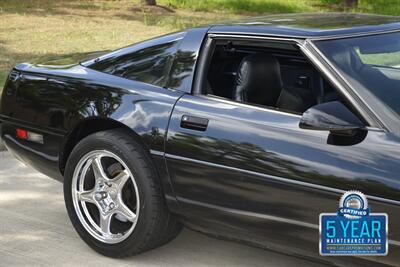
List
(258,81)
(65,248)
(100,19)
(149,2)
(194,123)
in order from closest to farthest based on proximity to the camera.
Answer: (194,123) < (258,81) < (65,248) < (100,19) < (149,2)

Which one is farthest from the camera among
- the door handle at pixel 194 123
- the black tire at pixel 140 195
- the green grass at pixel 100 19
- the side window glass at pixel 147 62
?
the green grass at pixel 100 19

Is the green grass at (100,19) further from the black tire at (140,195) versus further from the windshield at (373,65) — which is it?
the windshield at (373,65)

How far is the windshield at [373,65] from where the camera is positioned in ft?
10.2

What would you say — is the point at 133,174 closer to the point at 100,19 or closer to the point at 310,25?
the point at 310,25

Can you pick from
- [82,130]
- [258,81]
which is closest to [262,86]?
[258,81]

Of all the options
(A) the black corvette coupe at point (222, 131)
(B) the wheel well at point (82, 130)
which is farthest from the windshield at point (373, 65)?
(B) the wheel well at point (82, 130)

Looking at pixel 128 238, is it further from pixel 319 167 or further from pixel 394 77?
pixel 394 77

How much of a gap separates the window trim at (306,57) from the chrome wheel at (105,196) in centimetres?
66

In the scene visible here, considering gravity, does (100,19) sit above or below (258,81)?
below

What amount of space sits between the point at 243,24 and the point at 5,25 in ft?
40.3

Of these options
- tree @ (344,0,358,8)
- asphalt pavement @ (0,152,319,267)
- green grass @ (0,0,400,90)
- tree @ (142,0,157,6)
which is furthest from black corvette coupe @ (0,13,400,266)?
tree @ (344,0,358,8)

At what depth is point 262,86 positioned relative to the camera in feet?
12.6

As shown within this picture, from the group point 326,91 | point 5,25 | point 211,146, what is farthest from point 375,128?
point 5,25

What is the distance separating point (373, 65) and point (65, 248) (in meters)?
2.12
